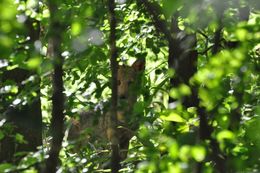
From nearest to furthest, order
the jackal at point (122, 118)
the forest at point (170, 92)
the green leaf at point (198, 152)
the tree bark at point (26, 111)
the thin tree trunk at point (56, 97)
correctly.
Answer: the green leaf at point (198, 152)
the forest at point (170, 92)
the thin tree trunk at point (56, 97)
the jackal at point (122, 118)
the tree bark at point (26, 111)

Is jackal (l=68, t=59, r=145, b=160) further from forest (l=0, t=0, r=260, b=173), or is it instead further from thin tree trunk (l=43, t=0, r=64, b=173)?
thin tree trunk (l=43, t=0, r=64, b=173)

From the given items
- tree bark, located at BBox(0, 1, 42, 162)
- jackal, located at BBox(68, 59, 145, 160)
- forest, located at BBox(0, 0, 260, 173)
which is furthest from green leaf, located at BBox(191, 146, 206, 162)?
tree bark, located at BBox(0, 1, 42, 162)

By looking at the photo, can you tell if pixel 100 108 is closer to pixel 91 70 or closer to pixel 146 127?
pixel 146 127

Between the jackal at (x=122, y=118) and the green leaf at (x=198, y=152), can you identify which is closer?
the green leaf at (x=198, y=152)

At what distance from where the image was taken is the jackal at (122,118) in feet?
7.59

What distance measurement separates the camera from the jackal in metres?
2.31

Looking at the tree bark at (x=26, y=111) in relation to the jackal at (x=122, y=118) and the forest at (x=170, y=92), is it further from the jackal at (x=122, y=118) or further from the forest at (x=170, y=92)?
the jackal at (x=122, y=118)

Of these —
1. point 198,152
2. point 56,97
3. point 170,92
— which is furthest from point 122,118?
point 198,152

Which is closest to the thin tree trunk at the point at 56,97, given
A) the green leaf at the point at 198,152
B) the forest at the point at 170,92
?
the forest at the point at 170,92

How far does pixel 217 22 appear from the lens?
202 cm

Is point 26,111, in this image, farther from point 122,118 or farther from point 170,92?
point 170,92

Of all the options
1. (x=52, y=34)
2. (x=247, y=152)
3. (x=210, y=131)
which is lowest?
(x=247, y=152)

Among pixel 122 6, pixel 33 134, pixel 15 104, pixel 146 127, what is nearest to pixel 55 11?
pixel 15 104

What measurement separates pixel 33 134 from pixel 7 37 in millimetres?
2474
